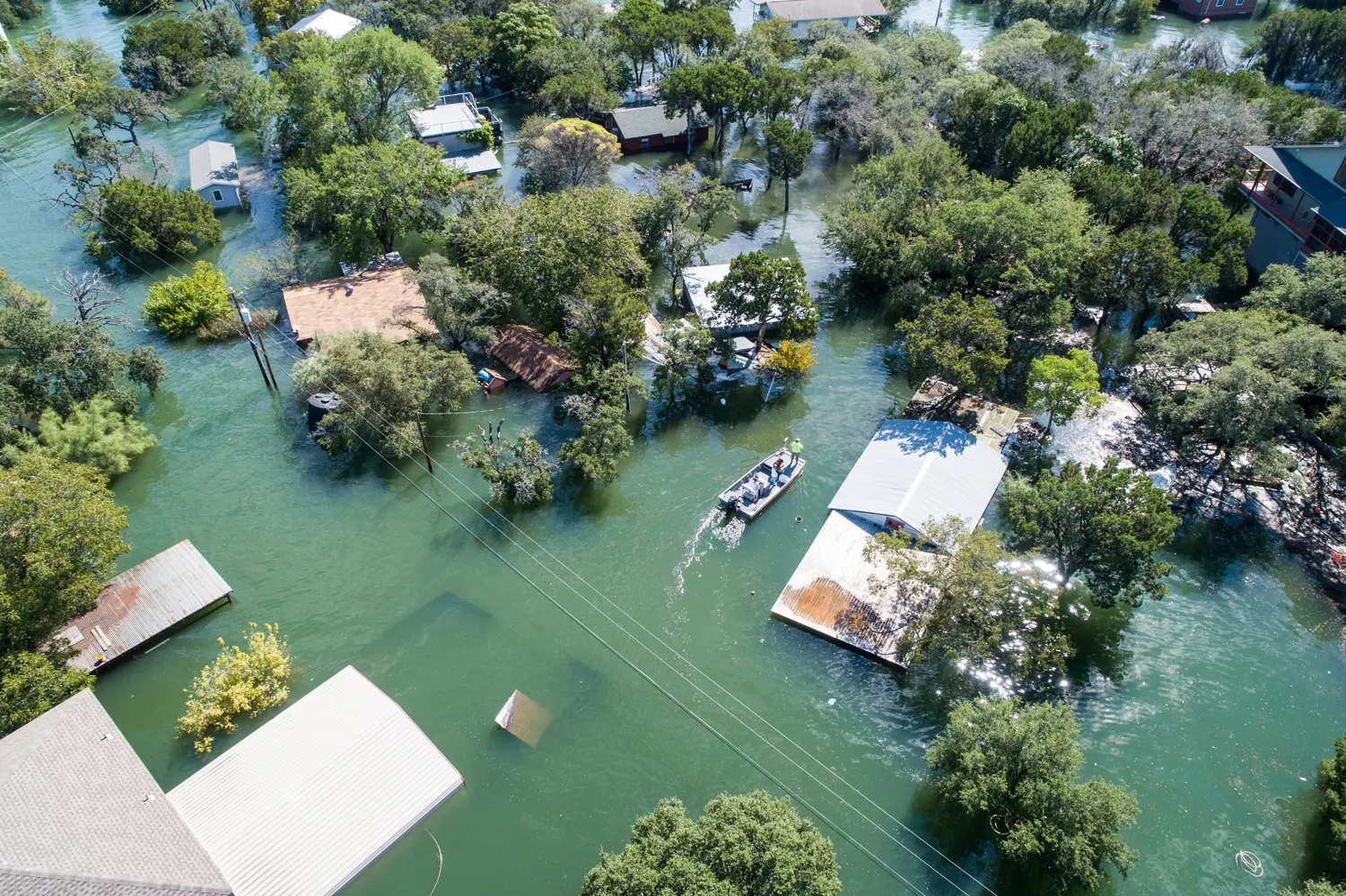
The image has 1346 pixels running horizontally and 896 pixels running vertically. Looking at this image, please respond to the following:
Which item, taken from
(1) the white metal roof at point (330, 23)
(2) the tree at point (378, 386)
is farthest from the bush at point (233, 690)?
(1) the white metal roof at point (330, 23)

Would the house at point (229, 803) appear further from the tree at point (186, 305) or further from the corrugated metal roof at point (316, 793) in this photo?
the tree at point (186, 305)

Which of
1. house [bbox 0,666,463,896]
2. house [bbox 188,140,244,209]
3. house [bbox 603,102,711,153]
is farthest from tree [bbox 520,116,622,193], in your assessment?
house [bbox 0,666,463,896]

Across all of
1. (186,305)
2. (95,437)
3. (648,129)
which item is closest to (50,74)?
(186,305)

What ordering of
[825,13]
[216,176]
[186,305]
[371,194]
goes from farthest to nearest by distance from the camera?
[825,13] → [216,176] → [371,194] → [186,305]

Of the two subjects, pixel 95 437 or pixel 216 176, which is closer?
pixel 95 437

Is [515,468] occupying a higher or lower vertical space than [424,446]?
higher

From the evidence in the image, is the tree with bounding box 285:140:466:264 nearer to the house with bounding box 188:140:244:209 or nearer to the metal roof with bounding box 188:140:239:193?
the house with bounding box 188:140:244:209

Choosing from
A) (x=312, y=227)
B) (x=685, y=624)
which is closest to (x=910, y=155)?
(x=685, y=624)

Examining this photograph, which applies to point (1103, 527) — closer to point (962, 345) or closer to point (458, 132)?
point (962, 345)
